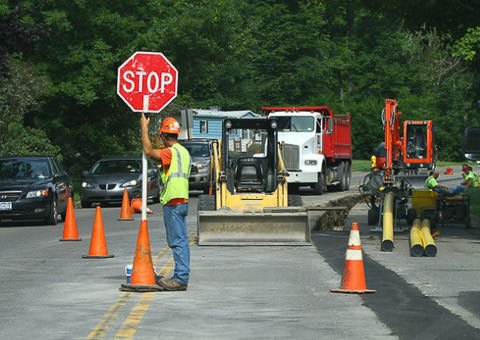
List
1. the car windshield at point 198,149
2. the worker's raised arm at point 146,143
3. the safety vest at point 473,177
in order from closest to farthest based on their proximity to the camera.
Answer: the worker's raised arm at point 146,143 < the safety vest at point 473,177 < the car windshield at point 198,149

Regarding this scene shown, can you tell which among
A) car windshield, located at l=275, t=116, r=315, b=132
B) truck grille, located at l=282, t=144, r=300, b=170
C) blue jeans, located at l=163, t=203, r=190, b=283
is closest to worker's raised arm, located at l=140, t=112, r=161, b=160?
blue jeans, located at l=163, t=203, r=190, b=283

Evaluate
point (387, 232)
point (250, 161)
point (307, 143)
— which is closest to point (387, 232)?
point (387, 232)

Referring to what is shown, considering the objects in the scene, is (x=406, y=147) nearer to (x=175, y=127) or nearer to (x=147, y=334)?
(x=175, y=127)

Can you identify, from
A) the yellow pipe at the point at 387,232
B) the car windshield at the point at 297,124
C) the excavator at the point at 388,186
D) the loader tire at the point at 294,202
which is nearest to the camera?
the yellow pipe at the point at 387,232

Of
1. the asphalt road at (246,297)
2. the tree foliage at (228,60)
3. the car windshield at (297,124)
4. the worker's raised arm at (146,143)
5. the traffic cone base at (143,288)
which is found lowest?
the asphalt road at (246,297)

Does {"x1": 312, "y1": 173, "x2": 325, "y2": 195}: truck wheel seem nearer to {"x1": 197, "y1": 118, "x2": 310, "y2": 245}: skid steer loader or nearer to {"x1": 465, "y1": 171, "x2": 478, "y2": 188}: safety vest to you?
{"x1": 465, "y1": 171, "x2": 478, "y2": 188}: safety vest

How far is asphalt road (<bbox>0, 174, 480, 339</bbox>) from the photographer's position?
36.9 ft

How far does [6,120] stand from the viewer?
40531 millimetres

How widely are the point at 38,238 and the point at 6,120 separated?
17.4 meters

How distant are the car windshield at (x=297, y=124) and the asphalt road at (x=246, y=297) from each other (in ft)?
62.3

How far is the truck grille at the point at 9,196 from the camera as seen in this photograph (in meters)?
27.2

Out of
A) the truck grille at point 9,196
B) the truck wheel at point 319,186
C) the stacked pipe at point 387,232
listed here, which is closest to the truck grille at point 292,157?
the truck wheel at point 319,186

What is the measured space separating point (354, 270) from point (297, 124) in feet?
89.8

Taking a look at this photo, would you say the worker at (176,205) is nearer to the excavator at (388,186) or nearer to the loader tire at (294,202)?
the excavator at (388,186)
